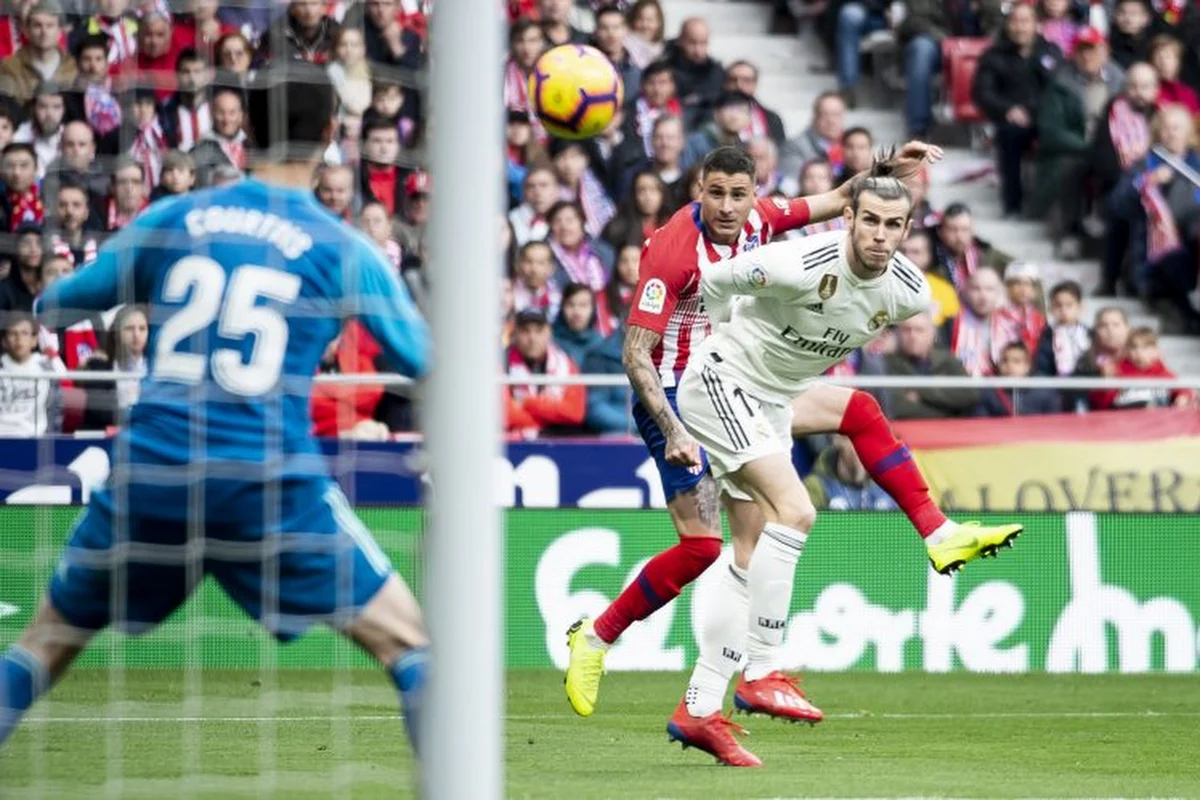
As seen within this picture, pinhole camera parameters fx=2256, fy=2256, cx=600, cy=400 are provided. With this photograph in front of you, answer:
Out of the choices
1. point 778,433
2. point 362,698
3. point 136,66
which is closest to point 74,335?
point 136,66

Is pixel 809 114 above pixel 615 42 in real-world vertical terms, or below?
below

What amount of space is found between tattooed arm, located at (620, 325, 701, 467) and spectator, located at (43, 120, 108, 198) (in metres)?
2.72

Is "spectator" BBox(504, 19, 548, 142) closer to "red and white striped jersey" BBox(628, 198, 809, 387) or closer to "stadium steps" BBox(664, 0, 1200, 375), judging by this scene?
"stadium steps" BBox(664, 0, 1200, 375)

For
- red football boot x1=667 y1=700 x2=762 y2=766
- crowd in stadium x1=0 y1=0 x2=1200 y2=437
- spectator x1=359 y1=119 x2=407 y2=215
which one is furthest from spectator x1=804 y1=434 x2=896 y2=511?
red football boot x1=667 y1=700 x2=762 y2=766

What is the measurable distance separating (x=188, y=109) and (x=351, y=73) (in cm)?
185

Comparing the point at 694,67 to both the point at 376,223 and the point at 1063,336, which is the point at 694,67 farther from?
the point at 376,223

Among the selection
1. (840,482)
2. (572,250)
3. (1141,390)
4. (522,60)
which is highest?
(522,60)

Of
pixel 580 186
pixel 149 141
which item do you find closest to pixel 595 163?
pixel 580 186

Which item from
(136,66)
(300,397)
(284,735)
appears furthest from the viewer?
(136,66)

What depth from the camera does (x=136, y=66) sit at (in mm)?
11320

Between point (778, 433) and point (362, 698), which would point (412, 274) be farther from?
point (778, 433)

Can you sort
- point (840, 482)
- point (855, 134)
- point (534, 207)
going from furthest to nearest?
1. point (855, 134)
2. point (534, 207)
3. point (840, 482)

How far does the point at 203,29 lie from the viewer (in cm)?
1111

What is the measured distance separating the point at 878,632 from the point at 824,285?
14.8 ft
